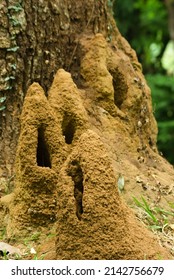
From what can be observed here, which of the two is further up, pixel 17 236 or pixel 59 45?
pixel 59 45

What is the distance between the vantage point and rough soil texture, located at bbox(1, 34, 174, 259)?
416cm

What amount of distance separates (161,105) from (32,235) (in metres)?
6.29

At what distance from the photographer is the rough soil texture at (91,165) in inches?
164

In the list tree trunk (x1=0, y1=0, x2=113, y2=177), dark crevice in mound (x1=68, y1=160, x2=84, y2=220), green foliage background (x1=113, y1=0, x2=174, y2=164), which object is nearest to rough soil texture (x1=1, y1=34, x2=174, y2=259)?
dark crevice in mound (x1=68, y1=160, x2=84, y2=220)

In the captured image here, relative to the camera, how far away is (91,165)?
4191mm

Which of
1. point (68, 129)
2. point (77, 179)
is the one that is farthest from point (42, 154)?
point (77, 179)

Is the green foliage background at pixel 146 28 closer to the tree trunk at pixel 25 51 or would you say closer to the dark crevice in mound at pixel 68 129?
the tree trunk at pixel 25 51

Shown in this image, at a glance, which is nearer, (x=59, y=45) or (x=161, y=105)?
(x=59, y=45)

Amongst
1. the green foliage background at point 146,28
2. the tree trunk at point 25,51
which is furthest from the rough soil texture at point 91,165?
the green foliage background at point 146,28

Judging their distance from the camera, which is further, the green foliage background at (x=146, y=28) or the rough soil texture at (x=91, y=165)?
the green foliage background at (x=146, y=28)

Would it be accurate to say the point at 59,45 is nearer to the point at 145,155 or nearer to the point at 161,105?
the point at 145,155

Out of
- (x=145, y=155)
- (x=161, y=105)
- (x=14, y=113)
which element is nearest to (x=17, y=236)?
(x=14, y=113)

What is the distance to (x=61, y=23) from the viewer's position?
5.54 meters
